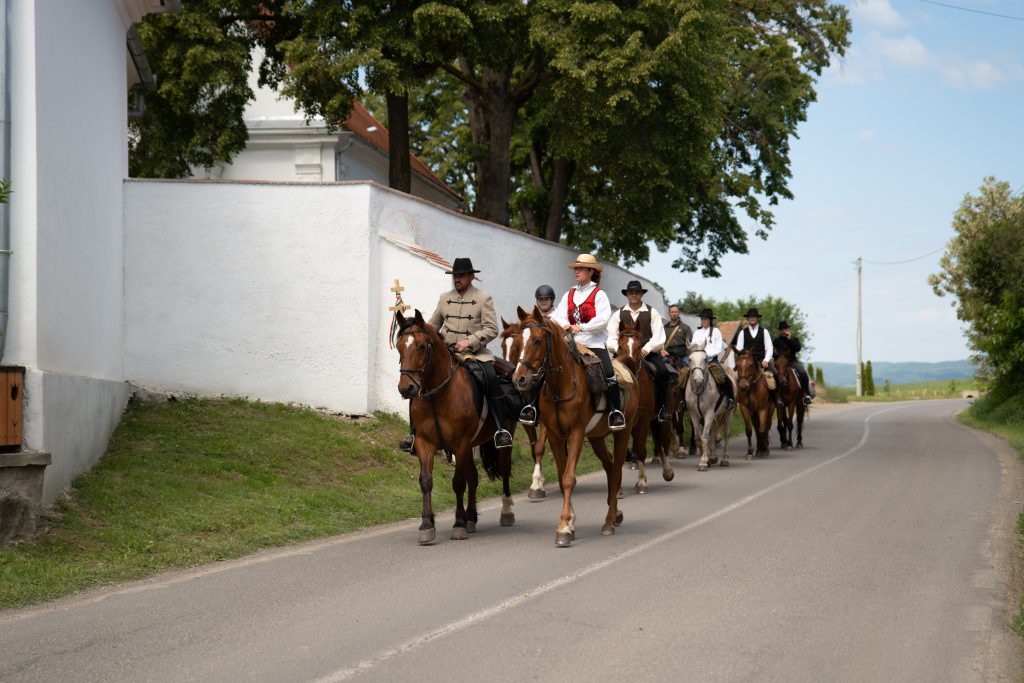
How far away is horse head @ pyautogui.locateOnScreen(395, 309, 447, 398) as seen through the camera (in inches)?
409

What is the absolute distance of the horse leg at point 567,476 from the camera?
10.4 metres

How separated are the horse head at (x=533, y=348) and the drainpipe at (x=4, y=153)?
528 cm

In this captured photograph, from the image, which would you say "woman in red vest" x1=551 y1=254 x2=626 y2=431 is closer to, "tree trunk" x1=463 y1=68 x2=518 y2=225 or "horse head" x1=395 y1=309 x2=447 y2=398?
"horse head" x1=395 y1=309 x2=447 y2=398

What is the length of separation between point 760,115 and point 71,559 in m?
29.1

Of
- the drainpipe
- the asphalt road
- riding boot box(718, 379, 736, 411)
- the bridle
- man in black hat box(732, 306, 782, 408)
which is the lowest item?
the asphalt road

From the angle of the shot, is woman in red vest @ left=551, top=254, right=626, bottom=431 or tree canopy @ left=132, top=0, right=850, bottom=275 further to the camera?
tree canopy @ left=132, top=0, right=850, bottom=275

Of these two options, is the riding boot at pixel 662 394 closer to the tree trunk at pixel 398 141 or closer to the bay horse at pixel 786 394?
the bay horse at pixel 786 394

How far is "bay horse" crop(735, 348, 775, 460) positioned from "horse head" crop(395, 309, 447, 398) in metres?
12.2

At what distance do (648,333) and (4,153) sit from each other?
8.12 meters

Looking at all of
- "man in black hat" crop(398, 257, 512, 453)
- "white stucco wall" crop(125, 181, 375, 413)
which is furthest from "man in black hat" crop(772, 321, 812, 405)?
→ "man in black hat" crop(398, 257, 512, 453)

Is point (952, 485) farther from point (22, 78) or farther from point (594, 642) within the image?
point (22, 78)

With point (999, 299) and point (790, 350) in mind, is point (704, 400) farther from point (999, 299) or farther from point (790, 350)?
point (999, 299)

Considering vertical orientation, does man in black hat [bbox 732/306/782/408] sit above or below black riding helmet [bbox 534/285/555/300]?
below

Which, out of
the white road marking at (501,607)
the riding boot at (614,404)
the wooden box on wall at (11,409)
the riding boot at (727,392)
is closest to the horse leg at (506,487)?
the riding boot at (614,404)
